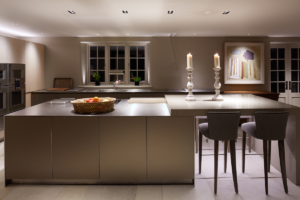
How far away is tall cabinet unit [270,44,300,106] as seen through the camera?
662 cm

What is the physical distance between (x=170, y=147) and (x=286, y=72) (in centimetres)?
545

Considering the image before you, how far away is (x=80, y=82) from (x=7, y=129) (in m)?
3.82

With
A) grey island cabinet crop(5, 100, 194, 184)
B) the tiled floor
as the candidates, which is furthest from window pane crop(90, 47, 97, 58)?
the tiled floor

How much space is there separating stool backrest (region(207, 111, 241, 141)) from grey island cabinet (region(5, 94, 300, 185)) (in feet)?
0.65

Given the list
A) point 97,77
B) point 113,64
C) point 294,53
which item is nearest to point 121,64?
point 113,64

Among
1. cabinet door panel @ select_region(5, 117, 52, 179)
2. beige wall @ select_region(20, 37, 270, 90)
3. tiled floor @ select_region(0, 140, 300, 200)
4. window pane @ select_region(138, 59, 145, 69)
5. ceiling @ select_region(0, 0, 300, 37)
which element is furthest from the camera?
window pane @ select_region(138, 59, 145, 69)

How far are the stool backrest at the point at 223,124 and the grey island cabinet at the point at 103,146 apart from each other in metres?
0.20

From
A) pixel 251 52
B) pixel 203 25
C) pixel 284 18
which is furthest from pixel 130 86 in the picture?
pixel 284 18

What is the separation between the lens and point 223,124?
7.99 ft

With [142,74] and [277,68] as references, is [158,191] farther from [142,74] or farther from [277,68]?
[277,68]

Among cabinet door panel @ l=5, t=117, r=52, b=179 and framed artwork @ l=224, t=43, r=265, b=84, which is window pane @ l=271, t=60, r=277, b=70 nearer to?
Result: framed artwork @ l=224, t=43, r=265, b=84

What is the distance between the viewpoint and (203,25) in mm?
4809

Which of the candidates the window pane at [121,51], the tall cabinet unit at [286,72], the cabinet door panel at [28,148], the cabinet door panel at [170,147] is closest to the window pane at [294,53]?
the tall cabinet unit at [286,72]

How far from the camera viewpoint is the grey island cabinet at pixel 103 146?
261 cm
